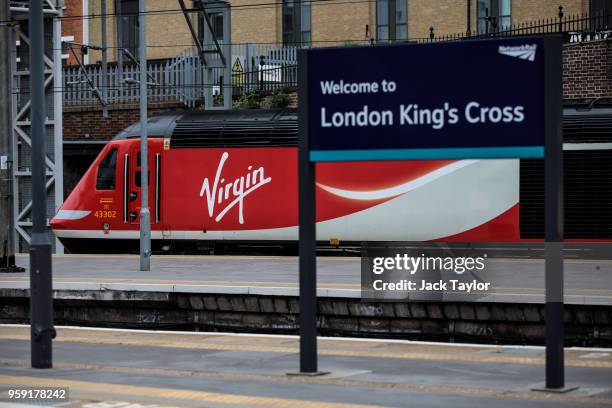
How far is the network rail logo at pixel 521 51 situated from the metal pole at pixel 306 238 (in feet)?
6.33

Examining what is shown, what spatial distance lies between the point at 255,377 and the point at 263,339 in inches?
133

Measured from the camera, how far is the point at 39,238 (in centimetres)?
1247

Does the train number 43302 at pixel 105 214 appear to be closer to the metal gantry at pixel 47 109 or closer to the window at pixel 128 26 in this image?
the metal gantry at pixel 47 109

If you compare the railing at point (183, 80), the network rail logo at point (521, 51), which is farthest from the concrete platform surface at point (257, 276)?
the railing at point (183, 80)

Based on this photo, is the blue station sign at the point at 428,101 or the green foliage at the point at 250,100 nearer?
the blue station sign at the point at 428,101

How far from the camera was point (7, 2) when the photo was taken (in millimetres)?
24578

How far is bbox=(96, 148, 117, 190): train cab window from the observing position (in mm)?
28812

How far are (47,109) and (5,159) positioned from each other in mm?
4737

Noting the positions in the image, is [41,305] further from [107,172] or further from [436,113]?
[107,172]

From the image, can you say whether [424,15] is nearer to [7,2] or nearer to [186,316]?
[7,2]

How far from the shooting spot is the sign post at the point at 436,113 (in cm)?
1009

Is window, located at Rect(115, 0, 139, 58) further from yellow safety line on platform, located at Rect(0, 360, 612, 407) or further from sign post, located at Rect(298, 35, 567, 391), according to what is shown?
sign post, located at Rect(298, 35, 567, 391)

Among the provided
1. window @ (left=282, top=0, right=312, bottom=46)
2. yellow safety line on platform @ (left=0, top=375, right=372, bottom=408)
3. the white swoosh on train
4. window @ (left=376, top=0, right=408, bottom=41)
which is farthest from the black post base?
window @ (left=282, top=0, right=312, bottom=46)

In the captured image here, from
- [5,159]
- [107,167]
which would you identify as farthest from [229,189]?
[5,159]
